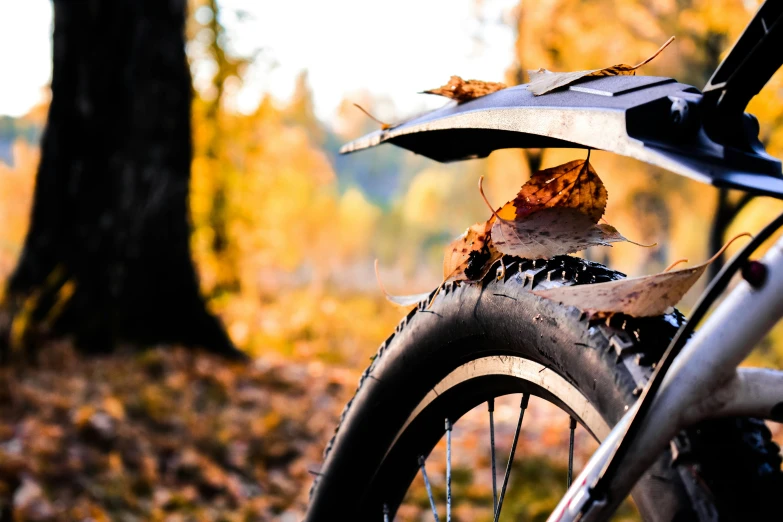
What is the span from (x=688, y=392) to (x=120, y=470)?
272 centimetres

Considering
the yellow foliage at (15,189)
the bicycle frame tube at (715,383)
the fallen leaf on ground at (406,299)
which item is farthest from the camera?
the yellow foliage at (15,189)

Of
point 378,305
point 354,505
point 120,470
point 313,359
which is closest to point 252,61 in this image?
point 378,305

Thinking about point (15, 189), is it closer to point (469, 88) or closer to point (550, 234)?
point (469, 88)

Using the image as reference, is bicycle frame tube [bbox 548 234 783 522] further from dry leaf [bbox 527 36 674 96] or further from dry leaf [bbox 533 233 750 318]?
dry leaf [bbox 527 36 674 96]

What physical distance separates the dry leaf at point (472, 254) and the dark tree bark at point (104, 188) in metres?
3.54

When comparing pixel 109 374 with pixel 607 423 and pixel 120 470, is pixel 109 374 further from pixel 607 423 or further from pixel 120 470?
pixel 607 423

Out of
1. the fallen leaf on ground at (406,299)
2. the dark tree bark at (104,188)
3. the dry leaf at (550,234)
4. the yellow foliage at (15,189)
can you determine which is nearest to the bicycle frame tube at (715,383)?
the dry leaf at (550,234)

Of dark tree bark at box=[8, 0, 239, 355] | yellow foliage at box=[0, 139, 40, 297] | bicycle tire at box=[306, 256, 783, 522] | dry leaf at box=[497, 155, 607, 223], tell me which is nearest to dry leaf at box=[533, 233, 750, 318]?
bicycle tire at box=[306, 256, 783, 522]

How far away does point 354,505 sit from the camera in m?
1.26

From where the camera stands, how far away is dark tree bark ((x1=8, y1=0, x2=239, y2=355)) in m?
4.05

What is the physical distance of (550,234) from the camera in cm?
81

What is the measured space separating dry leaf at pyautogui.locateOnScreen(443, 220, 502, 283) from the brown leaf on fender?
7cm

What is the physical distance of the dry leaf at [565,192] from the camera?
2.66 feet

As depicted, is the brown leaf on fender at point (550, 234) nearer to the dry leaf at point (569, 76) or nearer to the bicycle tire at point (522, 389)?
the bicycle tire at point (522, 389)
